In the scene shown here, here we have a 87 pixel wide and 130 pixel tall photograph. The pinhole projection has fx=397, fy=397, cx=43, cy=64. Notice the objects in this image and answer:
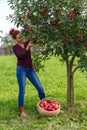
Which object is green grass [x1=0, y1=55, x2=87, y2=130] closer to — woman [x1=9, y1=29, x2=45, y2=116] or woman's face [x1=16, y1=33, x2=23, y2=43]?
woman [x1=9, y1=29, x2=45, y2=116]

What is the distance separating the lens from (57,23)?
8.72 m

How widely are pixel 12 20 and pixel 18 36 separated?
22.0 inches

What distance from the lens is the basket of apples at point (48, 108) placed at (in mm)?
8594

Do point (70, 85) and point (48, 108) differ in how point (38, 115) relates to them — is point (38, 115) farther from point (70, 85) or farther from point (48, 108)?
point (70, 85)

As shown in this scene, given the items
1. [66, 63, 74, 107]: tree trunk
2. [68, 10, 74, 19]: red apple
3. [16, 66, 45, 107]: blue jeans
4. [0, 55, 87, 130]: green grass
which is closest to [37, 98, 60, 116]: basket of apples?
[0, 55, 87, 130]: green grass

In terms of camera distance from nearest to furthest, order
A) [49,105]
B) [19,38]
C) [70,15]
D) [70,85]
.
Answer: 1. [70,15]
2. [19,38]
3. [49,105]
4. [70,85]

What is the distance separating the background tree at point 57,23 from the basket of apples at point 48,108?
1.05m

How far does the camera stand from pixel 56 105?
8891 mm

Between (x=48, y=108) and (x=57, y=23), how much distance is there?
1881 mm

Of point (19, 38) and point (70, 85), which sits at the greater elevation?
point (19, 38)

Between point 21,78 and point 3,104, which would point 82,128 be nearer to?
point 21,78

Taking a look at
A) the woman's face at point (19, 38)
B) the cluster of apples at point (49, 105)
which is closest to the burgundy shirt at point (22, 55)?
the woman's face at point (19, 38)

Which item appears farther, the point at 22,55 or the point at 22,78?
the point at 22,78

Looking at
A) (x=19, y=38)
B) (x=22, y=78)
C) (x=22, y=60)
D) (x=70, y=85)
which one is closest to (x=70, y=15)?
(x=19, y=38)
